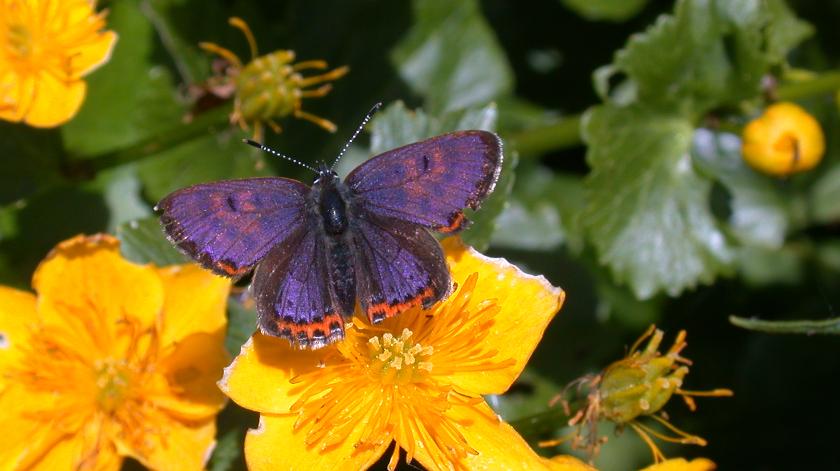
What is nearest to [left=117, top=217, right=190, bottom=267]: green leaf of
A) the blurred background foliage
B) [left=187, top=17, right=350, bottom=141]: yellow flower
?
the blurred background foliage

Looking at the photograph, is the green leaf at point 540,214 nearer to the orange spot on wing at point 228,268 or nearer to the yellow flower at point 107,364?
the yellow flower at point 107,364

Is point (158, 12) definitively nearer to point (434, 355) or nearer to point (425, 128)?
point (425, 128)

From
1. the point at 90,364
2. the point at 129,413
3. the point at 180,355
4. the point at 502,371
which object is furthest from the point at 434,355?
the point at 90,364

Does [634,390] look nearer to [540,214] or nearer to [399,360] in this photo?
[399,360]

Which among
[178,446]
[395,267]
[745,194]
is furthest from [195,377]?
[745,194]

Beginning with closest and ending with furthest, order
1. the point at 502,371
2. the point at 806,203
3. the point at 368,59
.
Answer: the point at 502,371, the point at 368,59, the point at 806,203

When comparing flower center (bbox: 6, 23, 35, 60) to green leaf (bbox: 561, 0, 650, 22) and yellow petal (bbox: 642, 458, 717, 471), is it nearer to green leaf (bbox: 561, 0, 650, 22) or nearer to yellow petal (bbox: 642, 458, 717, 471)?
green leaf (bbox: 561, 0, 650, 22)

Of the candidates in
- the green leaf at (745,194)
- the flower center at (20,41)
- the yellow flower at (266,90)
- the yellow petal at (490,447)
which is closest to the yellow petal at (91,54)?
the flower center at (20,41)
